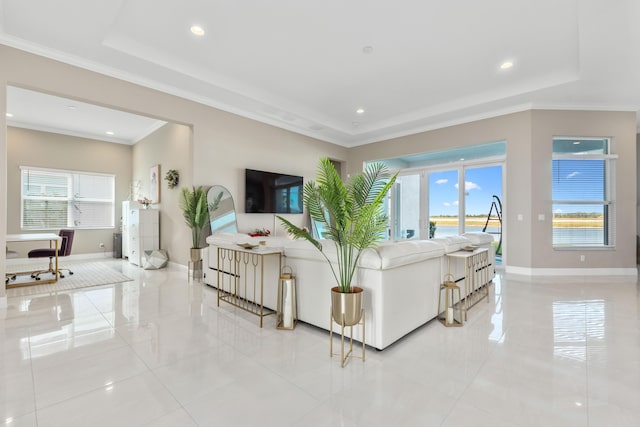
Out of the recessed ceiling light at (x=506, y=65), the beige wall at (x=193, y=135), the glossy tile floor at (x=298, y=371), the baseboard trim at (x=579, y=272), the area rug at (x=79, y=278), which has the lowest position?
the glossy tile floor at (x=298, y=371)

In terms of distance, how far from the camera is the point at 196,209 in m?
4.93

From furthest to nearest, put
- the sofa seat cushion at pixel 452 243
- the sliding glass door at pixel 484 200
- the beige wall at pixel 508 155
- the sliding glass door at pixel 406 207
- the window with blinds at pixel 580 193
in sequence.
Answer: the sliding glass door at pixel 406 207
the sliding glass door at pixel 484 200
the window with blinds at pixel 580 193
the beige wall at pixel 508 155
the sofa seat cushion at pixel 452 243

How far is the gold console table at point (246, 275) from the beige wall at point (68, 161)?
18.2 ft

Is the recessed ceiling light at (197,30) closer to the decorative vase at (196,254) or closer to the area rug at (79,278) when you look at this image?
the decorative vase at (196,254)

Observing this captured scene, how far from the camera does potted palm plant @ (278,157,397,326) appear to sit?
2127 mm

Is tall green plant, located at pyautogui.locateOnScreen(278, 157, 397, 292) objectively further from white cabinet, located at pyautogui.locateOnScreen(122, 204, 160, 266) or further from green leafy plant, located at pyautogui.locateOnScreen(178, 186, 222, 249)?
white cabinet, located at pyautogui.locateOnScreen(122, 204, 160, 266)

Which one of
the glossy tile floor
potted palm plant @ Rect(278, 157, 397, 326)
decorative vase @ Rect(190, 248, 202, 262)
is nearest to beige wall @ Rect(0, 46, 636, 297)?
decorative vase @ Rect(190, 248, 202, 262)

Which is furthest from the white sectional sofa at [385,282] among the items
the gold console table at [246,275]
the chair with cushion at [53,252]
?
the chair with cushion at [53,252]

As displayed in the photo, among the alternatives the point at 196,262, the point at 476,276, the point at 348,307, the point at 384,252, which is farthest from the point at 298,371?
the point at 196,262

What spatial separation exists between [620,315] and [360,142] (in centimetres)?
606

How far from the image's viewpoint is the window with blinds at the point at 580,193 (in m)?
5.41

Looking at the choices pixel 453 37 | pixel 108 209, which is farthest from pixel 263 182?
pixel 108 209

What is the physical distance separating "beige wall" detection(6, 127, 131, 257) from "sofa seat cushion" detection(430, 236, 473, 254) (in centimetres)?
804

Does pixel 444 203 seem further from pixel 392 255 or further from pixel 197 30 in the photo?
pixel 197 30
